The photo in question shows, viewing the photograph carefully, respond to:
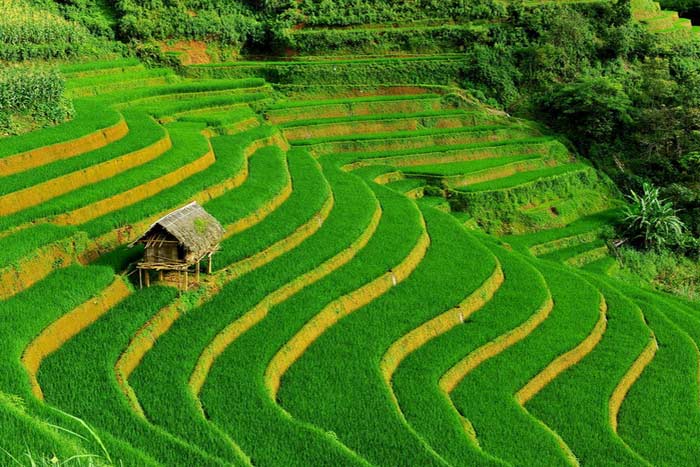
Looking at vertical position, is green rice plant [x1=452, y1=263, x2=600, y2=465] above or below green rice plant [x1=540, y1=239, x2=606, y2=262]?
above

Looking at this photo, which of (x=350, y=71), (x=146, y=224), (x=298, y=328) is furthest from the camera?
(x=350, y=71)

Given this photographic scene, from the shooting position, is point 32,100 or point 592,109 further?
point 592,109

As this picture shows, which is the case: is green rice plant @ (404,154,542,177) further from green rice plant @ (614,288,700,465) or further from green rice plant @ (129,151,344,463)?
green rice plant @ (614,288,700,465)

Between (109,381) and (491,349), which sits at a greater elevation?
(109,381)

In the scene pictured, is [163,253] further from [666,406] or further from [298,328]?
[666,406]

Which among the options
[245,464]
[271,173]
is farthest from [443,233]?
[245,464]

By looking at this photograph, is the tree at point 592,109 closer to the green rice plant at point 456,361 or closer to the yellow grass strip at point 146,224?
the green rice plant at point 456,361

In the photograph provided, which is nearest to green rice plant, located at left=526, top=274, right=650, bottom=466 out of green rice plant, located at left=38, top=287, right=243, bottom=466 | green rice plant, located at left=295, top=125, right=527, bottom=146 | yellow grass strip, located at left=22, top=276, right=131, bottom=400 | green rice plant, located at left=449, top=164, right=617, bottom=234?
green rice plant, located at left=38, top=287, right=243, bottom=466

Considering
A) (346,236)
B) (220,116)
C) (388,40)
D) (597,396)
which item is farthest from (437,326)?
(388,40)
